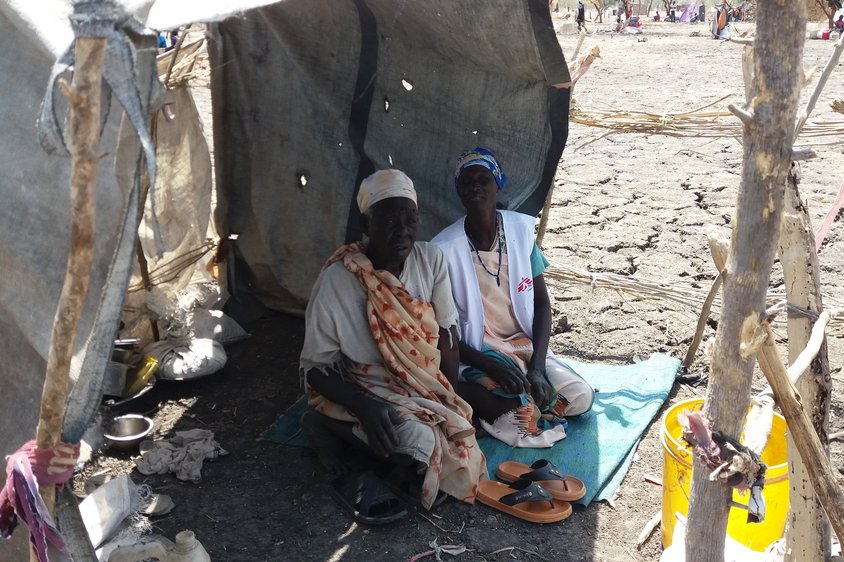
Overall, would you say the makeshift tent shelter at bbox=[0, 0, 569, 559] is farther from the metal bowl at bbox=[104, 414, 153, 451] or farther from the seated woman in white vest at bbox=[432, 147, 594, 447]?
the metal bowl at bbox=[104, 414, 153, 451]

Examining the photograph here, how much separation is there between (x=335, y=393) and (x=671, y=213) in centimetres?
517

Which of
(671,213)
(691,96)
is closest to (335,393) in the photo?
(671,213)

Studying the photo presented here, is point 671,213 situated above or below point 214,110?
below

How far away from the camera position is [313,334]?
11.4 ft

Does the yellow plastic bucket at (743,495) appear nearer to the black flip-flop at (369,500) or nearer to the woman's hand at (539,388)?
the woman's hand at (539,388)

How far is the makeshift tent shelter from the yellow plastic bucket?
5.33 ft

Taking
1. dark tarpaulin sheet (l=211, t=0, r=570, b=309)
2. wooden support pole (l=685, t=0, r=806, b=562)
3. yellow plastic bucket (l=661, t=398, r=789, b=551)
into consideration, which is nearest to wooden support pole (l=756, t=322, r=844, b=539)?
wooden support pole (l=685, t=0, r=806, b=562)

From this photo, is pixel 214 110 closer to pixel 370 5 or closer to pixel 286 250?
pixel 286 250

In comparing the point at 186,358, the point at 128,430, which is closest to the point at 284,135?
the point at 186,358

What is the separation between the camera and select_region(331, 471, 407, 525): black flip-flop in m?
3.28

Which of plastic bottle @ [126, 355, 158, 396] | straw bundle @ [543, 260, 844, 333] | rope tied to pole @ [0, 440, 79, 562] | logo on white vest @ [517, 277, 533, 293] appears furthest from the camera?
straw bundle @ [543, 260, 844, 333]

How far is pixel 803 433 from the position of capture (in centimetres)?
207

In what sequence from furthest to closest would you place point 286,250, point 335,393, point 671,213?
1. point 671,213
2. point 286,250
3. point 335,393

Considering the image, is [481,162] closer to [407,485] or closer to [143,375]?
[407,485]
